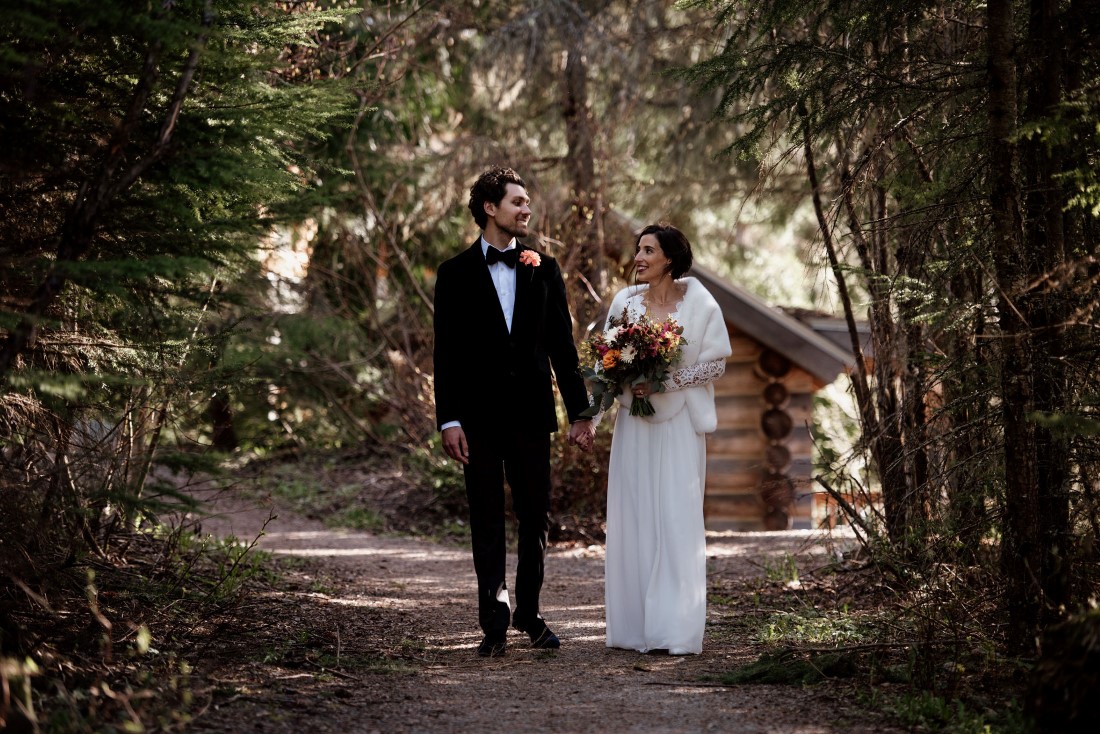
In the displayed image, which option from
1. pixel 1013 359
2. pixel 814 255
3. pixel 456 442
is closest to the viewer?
pixel 1013 359

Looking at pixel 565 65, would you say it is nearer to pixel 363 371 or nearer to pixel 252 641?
pixel 363 371

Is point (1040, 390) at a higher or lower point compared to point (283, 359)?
lower

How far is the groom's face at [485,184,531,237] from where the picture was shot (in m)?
5.78

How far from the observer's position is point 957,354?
6160mm

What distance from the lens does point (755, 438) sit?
556 inches

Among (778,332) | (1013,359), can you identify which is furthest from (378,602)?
(778,332)

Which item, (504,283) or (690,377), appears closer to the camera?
(504,283)

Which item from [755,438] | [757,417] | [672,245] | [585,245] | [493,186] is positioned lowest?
[755,438]

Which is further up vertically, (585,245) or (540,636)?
(585,245)

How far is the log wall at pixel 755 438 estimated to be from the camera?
544 inches

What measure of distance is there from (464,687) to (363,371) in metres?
10.6

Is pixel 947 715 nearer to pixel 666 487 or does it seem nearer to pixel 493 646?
pixel 666 487

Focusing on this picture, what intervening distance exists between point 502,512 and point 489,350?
84 centimetres

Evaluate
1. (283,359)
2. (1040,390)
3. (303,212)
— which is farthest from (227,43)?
(283,359)
